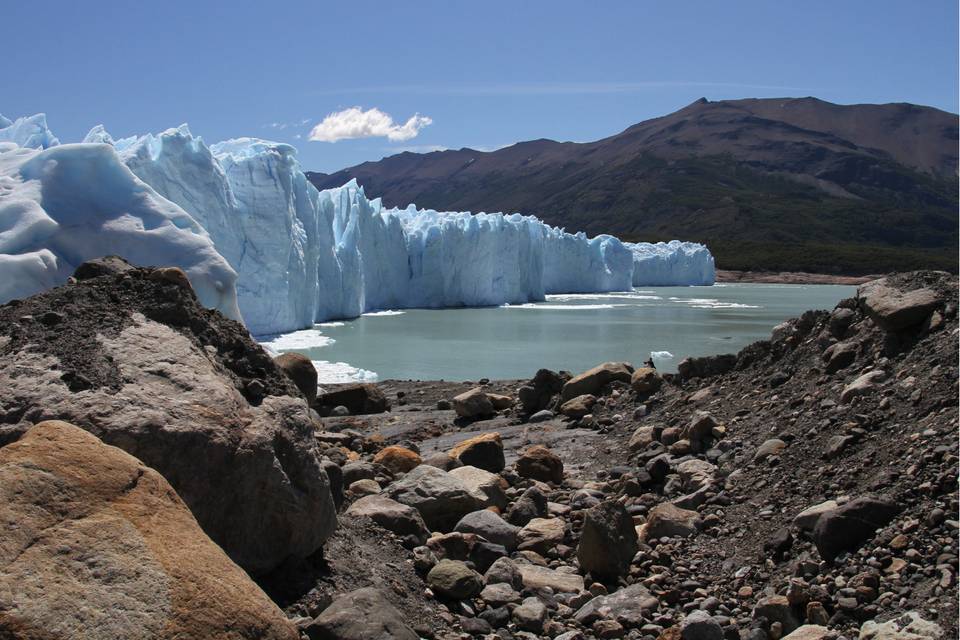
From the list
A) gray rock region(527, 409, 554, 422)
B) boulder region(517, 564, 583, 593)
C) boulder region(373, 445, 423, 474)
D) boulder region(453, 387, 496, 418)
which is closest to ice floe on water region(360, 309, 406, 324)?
boulder region(453, 387, 496, 418)

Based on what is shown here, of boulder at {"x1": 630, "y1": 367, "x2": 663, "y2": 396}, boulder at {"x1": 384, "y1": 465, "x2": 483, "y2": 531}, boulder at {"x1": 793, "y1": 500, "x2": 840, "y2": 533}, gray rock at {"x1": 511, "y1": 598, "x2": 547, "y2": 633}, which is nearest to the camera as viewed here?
gray rock at {"x1": 511, "y1": 598, "x2": 547, "y2": 633}

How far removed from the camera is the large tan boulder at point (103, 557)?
1.79 metres

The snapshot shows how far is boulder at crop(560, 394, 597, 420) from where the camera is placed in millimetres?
7379

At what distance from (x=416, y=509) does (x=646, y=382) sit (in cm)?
374

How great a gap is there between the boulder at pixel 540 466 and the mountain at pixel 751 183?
210 ft

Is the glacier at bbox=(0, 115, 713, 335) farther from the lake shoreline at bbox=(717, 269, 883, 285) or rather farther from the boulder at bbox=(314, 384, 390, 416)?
the lake shoreline at bbox=(717, 269, 883, 285)

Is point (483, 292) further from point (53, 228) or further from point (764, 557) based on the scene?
point (764, 557)

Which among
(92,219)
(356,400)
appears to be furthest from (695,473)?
(92,219)

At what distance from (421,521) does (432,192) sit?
557 ft

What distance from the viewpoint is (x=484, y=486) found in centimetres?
450

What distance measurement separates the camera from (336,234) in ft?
89.7

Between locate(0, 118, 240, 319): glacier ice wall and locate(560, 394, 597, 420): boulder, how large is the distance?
17.0ft

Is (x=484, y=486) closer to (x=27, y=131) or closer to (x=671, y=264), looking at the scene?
(x=27, y=131)

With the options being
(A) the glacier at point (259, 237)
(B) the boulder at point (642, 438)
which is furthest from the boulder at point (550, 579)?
(A) the glacier at point (259, 237)
